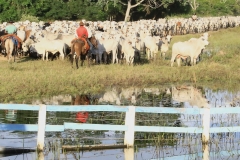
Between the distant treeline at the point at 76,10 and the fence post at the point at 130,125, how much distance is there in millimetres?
39469

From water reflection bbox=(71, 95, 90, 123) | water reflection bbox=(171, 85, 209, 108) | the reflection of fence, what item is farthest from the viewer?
water reflection bbox=(171, 85, 209, 108)

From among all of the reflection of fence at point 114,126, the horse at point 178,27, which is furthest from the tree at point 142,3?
the reflection of fence at point 114,126

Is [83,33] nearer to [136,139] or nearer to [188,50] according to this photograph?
[188,50]

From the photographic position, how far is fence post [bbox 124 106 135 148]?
37.0 ft

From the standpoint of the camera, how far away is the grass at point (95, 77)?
18391 mm

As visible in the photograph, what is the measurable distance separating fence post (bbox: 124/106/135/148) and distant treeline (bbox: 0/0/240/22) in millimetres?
39469

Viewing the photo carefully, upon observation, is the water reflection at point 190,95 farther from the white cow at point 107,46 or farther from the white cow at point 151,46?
the white cow at point 151,46

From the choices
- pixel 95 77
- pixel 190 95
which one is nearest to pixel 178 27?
pixel 95 77

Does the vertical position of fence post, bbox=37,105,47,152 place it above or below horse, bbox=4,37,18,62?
below

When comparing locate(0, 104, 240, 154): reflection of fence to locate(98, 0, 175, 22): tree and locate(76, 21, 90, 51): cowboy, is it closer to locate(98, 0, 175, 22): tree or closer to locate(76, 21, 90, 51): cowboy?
locate(76, 21, 90, 51): cowboy

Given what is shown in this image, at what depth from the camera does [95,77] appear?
68.0 ft

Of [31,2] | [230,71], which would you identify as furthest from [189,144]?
[31,2]

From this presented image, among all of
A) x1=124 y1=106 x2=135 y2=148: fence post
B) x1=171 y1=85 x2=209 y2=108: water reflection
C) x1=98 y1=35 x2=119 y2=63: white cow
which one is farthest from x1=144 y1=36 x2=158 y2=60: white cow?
x1=124 y1=106 x2=135 y2=148: fence post

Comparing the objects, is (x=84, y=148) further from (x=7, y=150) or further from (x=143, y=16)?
(x=143, y=16)
